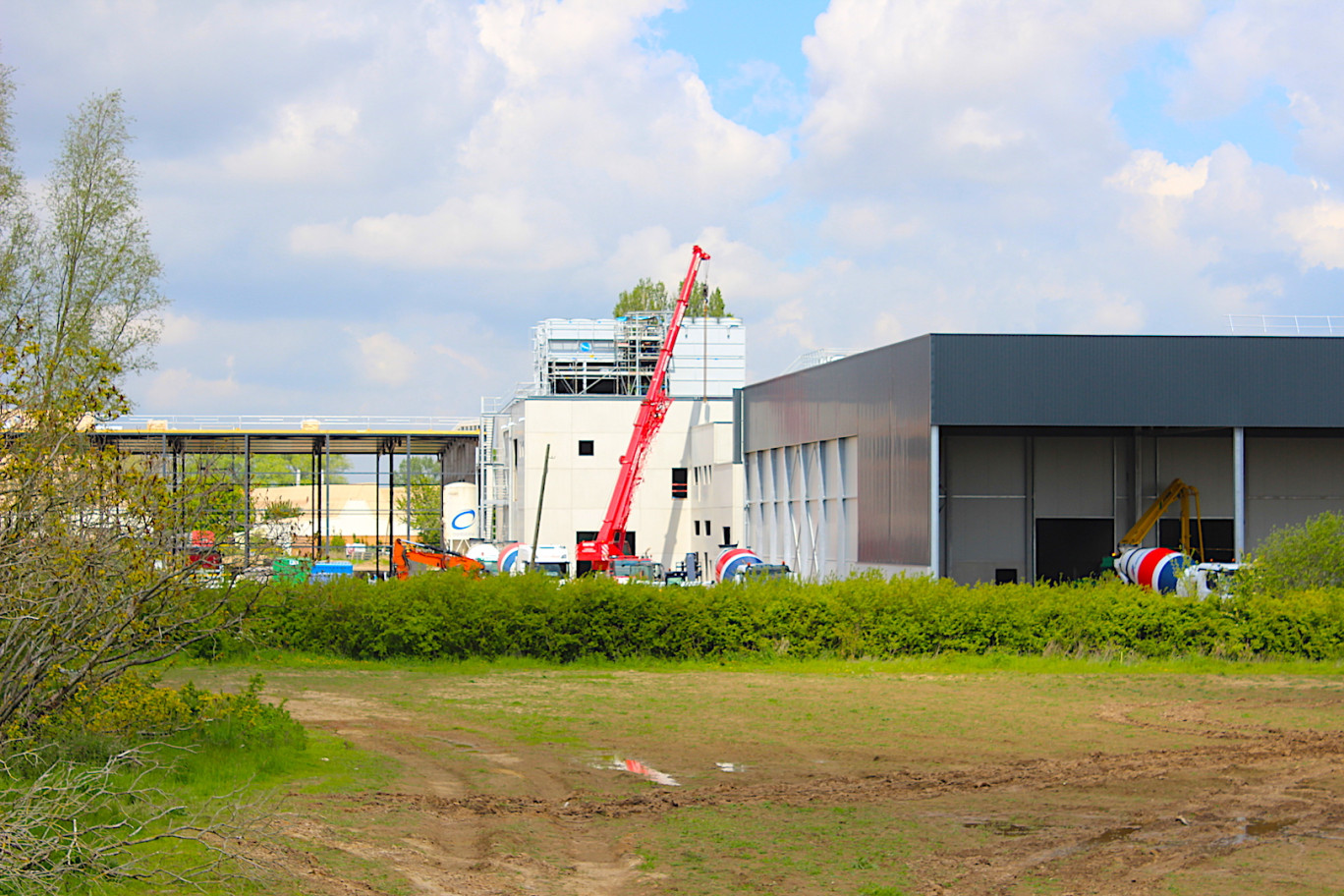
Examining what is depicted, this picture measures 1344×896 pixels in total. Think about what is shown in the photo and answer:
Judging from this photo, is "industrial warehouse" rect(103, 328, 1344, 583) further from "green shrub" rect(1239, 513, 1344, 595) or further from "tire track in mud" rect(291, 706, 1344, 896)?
"tire track in mud" rect(291, 706, 1344, 896)

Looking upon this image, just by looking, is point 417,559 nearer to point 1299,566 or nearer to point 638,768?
point 1299,566

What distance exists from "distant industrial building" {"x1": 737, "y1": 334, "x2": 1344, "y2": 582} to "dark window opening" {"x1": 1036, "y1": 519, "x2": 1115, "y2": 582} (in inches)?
2.1

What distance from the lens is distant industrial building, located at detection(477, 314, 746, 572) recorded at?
2477 inches

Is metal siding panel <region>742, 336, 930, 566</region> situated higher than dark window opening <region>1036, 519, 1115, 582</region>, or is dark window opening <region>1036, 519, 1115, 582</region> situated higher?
metal siding panel <region>742, 336, 930, 566</region>

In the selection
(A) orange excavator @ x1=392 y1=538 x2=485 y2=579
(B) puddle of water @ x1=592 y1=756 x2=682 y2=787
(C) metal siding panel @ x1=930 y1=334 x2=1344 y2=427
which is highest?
(C) metal siding panel @ x1=930 y1=334 x2=1344 y2=427

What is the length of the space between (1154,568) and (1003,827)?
26300 millimetres

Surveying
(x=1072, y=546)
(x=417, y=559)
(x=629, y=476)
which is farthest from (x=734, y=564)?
(x=629, y=476)

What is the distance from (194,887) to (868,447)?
33598mm

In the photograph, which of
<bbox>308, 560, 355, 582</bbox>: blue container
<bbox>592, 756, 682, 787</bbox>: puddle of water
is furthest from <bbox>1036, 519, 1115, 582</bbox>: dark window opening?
<bbox>592, 756, 682, 787</bbox>: puddle of water

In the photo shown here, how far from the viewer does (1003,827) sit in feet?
39.2

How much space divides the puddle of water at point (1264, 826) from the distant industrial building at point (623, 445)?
144 feet

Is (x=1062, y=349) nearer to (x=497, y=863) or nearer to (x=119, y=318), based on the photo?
(x=119, y=318)

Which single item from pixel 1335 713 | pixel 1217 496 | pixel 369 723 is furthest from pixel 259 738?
pixel 1217 496

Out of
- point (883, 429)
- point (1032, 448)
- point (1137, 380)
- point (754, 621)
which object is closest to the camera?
point (754, 621)
